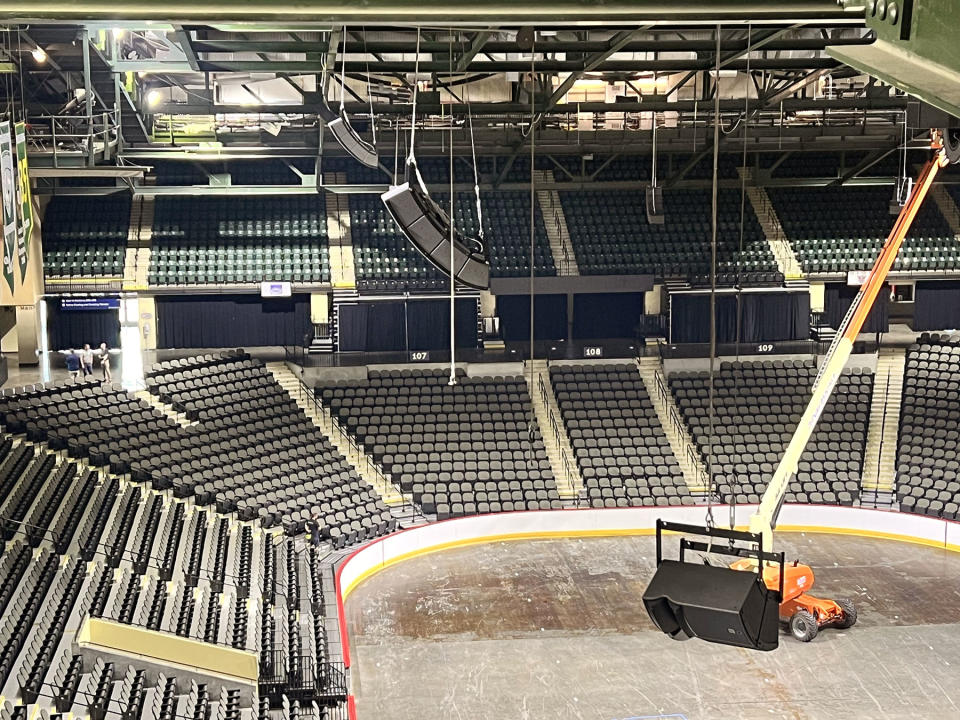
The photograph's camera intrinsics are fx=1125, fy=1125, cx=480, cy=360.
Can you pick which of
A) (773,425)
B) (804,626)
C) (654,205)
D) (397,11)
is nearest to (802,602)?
(804,626)

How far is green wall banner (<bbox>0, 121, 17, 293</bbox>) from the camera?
1673cm

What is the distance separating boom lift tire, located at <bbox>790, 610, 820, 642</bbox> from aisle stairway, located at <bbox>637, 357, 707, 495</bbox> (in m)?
7.21

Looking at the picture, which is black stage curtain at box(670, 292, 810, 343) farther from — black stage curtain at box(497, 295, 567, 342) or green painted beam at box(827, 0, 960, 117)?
green painted beam at box(827, 0, 960, 117)

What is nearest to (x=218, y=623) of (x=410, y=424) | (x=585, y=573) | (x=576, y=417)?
(x=585, y=573)

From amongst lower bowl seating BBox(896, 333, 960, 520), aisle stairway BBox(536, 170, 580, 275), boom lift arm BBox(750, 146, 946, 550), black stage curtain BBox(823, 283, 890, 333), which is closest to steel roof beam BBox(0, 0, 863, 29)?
boom lift arm BBox(750, 146, 946, 550)

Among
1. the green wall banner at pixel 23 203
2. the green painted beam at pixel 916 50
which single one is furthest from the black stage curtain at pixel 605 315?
the green painted beam at pixel 916 50

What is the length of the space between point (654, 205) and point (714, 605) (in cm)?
1928

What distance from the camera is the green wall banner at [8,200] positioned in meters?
16.7

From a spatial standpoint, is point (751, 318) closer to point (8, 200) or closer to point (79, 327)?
point (79, 327)

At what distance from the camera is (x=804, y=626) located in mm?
18312

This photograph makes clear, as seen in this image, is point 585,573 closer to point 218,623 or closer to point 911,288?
point 218,623

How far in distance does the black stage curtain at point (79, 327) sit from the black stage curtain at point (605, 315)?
12.5m

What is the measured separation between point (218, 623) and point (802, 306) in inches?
749

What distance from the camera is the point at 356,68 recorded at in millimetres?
19234
